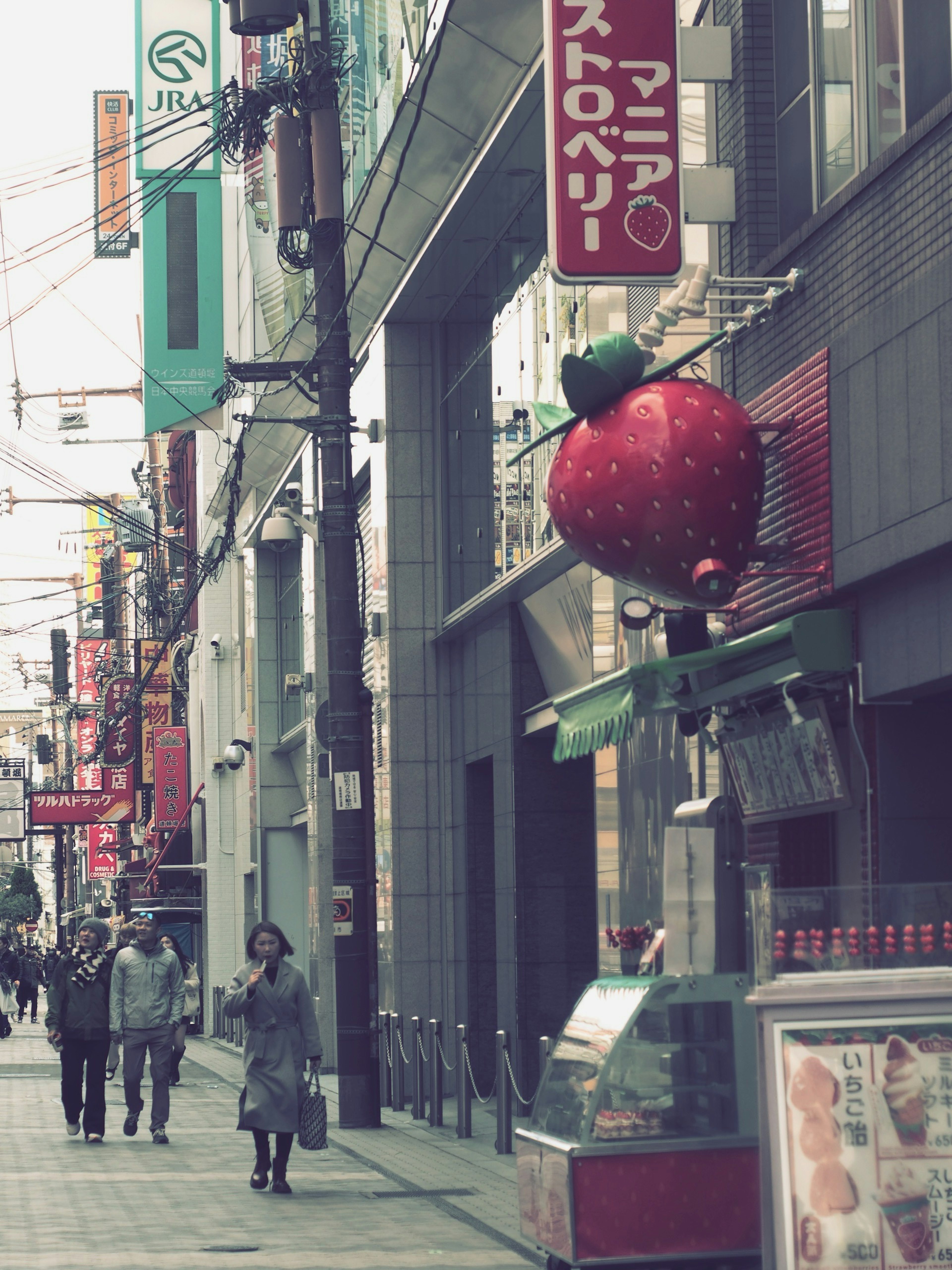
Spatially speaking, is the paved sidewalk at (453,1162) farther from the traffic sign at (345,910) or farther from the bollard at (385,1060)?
the traffic sign at (345,910)

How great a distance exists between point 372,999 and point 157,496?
46095 millimetres

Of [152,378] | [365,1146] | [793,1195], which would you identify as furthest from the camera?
[152,378]

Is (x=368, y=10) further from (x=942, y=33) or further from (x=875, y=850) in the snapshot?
(x=875, y=850)

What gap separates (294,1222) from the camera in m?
11.2

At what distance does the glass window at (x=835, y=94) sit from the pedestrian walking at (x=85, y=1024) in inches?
354

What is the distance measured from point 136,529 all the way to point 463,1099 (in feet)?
101

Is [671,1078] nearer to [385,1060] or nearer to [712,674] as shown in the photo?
[712,674]

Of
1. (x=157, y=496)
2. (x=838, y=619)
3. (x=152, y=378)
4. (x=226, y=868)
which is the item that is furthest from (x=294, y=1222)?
(x=157, y=496)

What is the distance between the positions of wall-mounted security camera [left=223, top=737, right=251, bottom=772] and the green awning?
76.6ft

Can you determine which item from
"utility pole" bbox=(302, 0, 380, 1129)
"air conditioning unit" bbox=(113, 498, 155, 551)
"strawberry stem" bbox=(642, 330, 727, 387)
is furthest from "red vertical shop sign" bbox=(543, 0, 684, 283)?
"air conditioning unit" bbox=(113, 498, 155, 551)

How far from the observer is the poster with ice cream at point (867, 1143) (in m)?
6.71

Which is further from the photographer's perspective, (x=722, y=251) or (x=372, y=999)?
(x=372, y=999)

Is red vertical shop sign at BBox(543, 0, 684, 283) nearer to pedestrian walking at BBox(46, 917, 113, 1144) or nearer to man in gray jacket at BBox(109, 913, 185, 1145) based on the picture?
man in gray jacket at BBox(109, 913, 185, 1145)

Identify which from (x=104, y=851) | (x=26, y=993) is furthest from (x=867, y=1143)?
(x=104, y=851)
